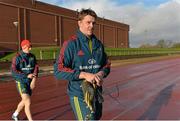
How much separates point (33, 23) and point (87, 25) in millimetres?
56410

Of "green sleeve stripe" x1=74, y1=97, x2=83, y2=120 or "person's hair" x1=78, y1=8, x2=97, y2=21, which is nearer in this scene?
"person's hair" x1=78, y1=8, x2=97, y2=21

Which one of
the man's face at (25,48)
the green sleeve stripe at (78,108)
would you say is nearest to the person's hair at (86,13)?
the green sleeve stripe at (78,108)

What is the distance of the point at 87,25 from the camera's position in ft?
14.7

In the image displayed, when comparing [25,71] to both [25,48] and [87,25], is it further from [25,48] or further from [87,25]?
[87,25]

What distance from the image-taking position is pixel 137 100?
41.2ft

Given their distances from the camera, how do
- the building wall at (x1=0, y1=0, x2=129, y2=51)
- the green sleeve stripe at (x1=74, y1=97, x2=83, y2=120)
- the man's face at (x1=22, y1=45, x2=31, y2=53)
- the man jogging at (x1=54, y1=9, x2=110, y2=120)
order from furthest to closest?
the building wall at (x1=0, y1=0, x2=129, y2=51)
the man's face at (x1=22, y1=45, x2=31, y2=53)
the green sleeve stripe at (x1=74, y1=97, x2=83, y2=120)
the man jogging at (x1=54, y1=9, x2=110, y2=120)

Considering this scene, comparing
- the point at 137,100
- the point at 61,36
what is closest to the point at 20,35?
the point at 61,36

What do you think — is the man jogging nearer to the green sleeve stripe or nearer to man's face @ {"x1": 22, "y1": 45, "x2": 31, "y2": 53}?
the green sleeve stripe

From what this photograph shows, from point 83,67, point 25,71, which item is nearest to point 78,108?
point 83,67

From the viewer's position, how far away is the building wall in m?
54.1

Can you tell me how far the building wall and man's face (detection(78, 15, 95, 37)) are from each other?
136 ft

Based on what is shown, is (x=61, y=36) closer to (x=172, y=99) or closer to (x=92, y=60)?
(x=172, y=99)

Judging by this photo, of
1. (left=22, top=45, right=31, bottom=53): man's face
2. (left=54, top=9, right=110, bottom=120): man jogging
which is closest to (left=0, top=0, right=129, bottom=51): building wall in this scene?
(left=22, top=45, right=31, bottom=53): man's face

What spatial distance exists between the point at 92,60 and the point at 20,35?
5185 cm
